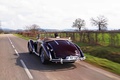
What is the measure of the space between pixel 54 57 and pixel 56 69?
0.60 m

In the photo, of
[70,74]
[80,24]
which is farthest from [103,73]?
[80,24]

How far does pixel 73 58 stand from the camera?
922cm

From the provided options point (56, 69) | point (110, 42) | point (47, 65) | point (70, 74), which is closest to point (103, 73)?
point (70, 74)

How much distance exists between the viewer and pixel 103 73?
803cm

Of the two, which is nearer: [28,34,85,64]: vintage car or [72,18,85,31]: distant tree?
[28,34,85,64]: vintage car

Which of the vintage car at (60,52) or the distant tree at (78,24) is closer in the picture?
the vintage car at (60,52)

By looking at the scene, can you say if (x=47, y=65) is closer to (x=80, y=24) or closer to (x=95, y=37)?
(x=95, y=37)

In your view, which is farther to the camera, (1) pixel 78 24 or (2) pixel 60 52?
(1) pixel 78 24

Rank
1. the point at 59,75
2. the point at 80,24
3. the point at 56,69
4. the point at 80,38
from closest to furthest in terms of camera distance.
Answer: the point at 59,75 < the point at 56,69 < the point at 80,38 < the point at 80,24

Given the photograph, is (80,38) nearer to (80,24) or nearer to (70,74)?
(70,74)

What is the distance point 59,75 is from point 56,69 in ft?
4.05

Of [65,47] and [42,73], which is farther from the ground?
[65,47]

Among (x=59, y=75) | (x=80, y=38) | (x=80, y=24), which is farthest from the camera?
(x=80, y=24)

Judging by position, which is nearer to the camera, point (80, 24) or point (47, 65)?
point (47, 65)
